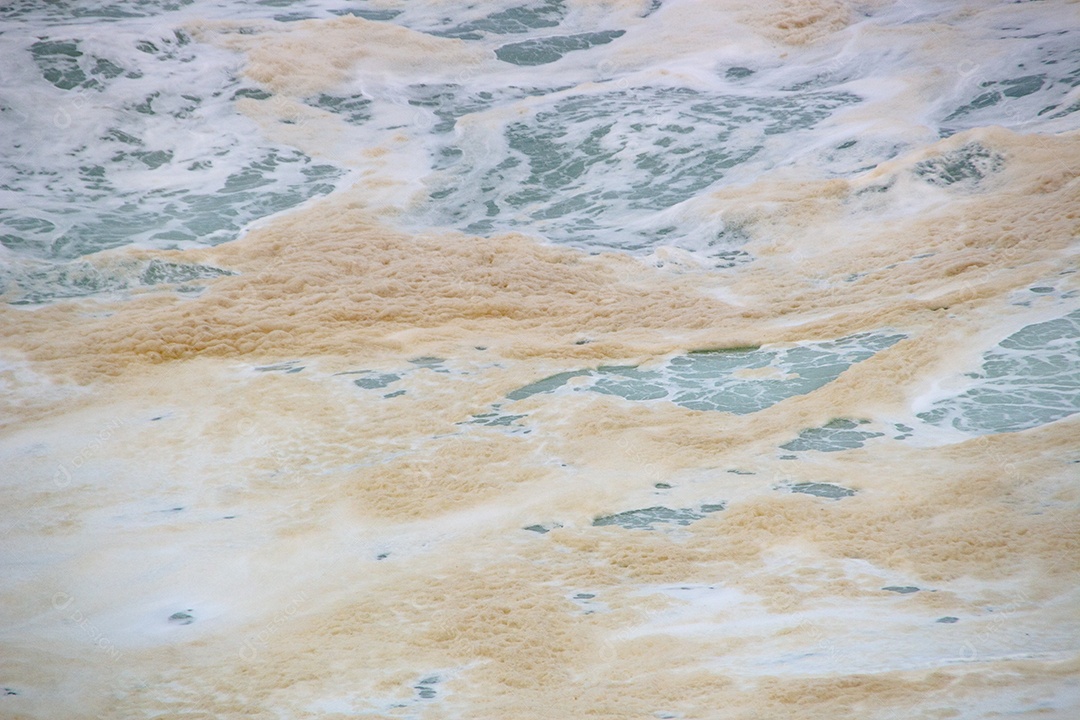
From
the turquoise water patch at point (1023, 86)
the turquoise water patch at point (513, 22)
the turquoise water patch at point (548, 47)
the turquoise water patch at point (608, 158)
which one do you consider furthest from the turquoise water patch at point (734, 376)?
the turquoise water patch at point (513, 22)

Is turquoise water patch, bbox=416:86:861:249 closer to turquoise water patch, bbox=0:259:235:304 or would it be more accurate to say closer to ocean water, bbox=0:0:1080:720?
ocean water, bbox=0:0:1080:720

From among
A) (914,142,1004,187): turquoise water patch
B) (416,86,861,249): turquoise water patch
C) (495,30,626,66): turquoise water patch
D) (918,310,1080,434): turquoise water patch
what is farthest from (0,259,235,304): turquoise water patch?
(495,30,626,66): turquoise water patch

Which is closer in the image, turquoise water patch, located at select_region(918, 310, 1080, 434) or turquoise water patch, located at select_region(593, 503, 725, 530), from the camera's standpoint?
turquoise water patch, located at select_region(593, 503, 725, 530)

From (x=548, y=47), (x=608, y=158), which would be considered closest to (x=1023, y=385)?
(x=608, y=158)

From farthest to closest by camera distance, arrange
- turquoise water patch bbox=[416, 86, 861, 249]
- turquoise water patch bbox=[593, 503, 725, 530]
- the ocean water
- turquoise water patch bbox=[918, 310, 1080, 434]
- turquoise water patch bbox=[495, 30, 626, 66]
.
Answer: turquoise water patch bbox=[495, 30, 626, 66] < turquoise water patch bbox=[416, 86, 861, 249] < turquoise water patch bbox=[918, 310, 1080, 434] < turquoise water patch bbox=[593, 503, 725, 530] < the ocean water

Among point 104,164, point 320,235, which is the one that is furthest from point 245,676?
point 104,164

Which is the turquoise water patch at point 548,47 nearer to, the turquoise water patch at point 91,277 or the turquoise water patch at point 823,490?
the turquoise water patch at point 91,277
